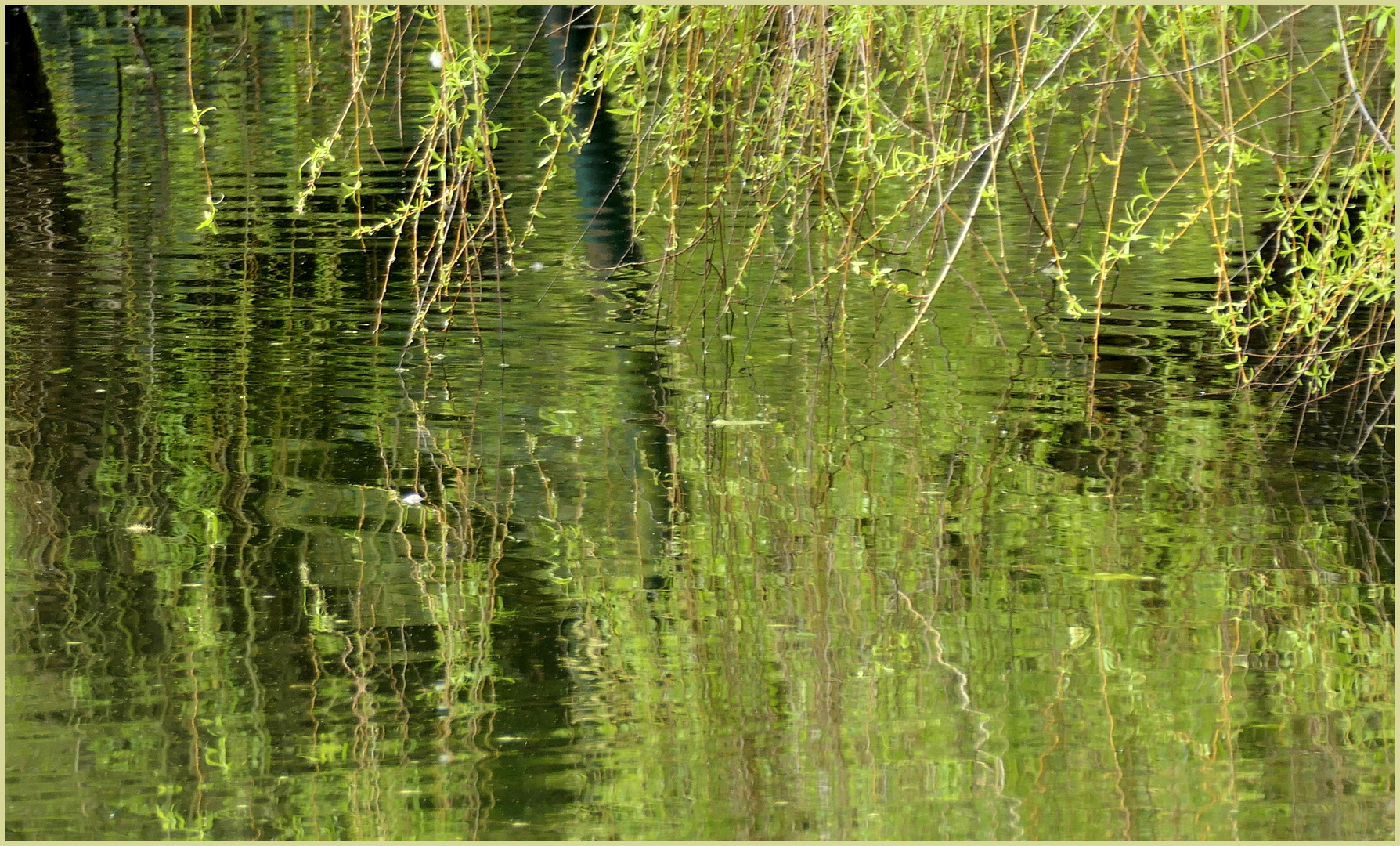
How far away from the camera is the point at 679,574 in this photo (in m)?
4.24

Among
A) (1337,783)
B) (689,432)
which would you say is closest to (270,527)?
(689,432)

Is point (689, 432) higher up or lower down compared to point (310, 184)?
lower down

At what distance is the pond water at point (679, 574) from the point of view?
326 cm

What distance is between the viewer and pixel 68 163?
11.0 metres

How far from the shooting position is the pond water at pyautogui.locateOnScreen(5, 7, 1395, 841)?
3.26 meters

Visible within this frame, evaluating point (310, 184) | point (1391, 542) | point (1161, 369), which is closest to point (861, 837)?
point (1391, 542)

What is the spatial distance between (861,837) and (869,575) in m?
1.16

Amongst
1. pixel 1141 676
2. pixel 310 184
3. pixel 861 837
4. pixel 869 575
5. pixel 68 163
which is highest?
pixel 68 163

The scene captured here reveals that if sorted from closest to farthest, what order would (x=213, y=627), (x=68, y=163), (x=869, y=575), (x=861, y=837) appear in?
(x=861, y=837) → (x=213, y=627) → (x=869, y=575) → (x=68, y=163)

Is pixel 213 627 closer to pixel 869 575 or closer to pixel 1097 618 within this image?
pixel 869 575

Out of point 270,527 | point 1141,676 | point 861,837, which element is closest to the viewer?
point 861,837

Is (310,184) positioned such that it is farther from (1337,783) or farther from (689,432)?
(1337,783)

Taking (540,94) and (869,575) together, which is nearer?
(869,575)

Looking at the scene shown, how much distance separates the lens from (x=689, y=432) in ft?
17.6
